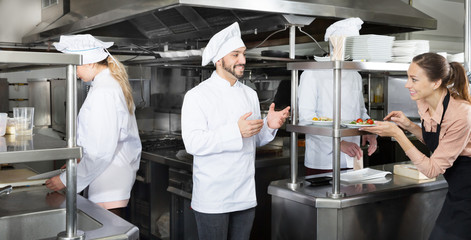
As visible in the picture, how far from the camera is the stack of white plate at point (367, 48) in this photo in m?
2.72

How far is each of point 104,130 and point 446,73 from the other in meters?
1.77

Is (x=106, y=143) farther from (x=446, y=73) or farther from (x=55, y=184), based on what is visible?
(x=446, y=73)

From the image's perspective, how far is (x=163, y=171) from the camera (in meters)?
4.57

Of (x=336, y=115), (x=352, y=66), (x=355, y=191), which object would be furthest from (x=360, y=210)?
(x=352, y=66)

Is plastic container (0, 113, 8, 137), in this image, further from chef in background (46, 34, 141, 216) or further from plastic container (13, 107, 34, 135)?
chef in background (46, 34, 141, 216)

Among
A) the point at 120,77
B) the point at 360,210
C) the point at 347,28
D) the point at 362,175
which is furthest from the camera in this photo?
the point at 347,28

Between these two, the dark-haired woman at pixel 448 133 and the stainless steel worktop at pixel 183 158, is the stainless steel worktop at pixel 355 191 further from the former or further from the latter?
the stainless steel worktop at pixel 183 158

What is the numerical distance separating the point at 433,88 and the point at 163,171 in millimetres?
2779

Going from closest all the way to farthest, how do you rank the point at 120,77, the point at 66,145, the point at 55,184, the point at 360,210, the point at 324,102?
the point at 66,145 → the point at 55,184 → the point at 360,210 → the point at 120,77 → the point at 324,102

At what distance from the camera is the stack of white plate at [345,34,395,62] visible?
2719mm

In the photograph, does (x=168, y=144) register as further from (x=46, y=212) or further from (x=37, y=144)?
(x=37, y=144)

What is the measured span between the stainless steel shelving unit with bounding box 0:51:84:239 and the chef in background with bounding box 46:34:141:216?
0.90 meters

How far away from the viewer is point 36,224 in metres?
2.17

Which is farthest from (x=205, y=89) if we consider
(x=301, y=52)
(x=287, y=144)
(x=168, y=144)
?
(x=301, y=52)
